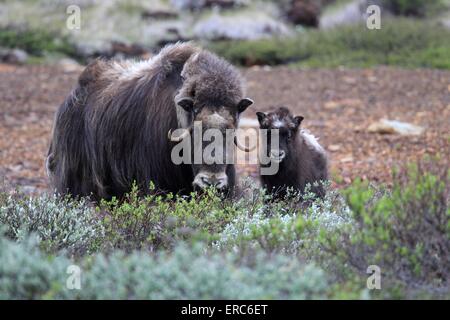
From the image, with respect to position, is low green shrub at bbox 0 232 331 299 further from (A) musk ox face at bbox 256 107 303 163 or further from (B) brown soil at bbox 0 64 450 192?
(B) brown soil at bbox 0 64 450 192

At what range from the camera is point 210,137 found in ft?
20.4

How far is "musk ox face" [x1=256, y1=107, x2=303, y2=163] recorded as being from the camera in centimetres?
724

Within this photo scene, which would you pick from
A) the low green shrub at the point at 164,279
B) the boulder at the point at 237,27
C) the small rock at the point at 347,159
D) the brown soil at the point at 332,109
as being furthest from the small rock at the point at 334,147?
the boulder at the point at 237,27

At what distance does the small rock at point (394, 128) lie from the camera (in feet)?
35.3

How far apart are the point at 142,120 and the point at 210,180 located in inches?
39.6

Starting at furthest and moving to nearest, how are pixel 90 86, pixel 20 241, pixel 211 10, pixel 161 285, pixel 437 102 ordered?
1. pixel 211 10
2. pixel 437 102
3. pixel 90 86
4. pixel 20 241
5. pixel 161 285

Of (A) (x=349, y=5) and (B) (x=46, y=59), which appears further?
(A) (x=349, y=5)

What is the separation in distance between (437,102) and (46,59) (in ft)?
32.2

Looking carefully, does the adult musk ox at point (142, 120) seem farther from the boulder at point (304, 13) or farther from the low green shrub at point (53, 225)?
the boulder at point (304, 13)

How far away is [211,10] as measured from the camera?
20.1 m

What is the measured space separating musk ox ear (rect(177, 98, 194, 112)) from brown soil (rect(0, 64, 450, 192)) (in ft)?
8.75

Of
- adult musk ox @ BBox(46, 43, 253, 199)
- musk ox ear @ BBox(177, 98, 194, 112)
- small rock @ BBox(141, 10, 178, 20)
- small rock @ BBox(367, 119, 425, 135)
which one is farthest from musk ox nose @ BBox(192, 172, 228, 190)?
small rock @ BBox(141, 10, 178, 20)

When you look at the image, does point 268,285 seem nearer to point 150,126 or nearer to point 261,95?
point 150,126
